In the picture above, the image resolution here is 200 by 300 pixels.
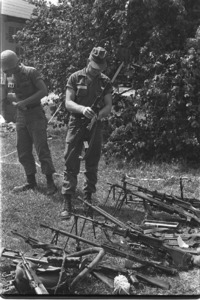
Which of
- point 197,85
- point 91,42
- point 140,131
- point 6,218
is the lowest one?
point 6,218

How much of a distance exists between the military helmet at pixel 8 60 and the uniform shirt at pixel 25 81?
14 centimetres

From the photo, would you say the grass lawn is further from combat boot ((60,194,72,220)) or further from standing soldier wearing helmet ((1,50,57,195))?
standing soldier wearing helmet ((1,50,57,195))

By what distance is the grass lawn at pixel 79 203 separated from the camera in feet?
12.0

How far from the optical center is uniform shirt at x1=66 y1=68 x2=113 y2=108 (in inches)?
206

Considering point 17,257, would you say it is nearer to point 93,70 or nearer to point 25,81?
point 93,70

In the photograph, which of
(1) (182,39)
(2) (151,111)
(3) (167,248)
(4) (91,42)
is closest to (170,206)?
(3) (167,248)

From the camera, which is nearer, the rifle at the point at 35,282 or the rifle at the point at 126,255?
the rifle at the point at 35,282

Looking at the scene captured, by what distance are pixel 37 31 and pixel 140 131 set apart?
4.04 m

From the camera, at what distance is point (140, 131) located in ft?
27.2

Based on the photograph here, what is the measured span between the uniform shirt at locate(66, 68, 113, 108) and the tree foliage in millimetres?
2387

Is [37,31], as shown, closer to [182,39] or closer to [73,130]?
[182,39]

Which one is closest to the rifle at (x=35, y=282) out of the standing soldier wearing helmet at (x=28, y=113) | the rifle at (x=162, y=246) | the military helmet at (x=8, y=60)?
the rifle at (x=162, y=246)

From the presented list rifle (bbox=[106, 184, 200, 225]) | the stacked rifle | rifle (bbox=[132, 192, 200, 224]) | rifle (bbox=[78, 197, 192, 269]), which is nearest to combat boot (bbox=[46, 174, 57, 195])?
the stacked rifle

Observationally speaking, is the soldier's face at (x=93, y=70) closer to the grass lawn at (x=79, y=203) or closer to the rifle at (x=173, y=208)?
the rifle at (x=173, y=208)
